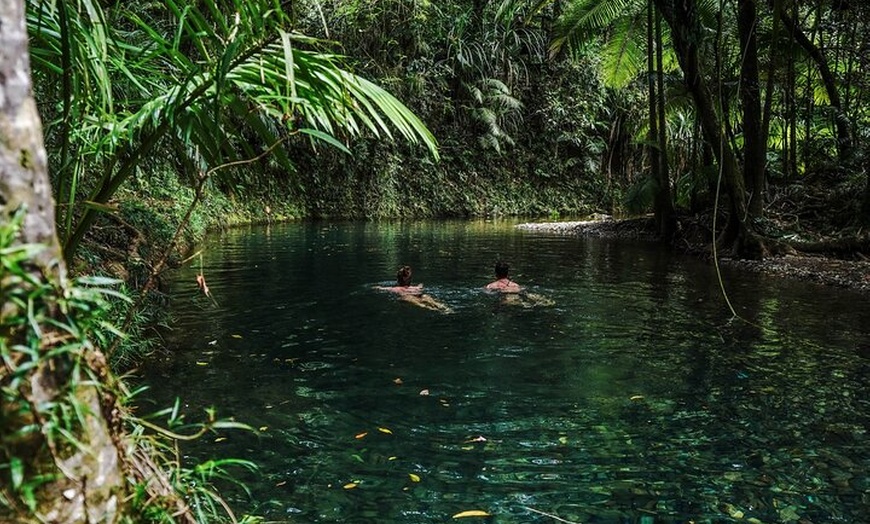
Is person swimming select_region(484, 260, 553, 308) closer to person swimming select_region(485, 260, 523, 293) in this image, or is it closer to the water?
person swimming select_region(485, 260, 523, 293)

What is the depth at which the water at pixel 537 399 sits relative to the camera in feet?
11.3

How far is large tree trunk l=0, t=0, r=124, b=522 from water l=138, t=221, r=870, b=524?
2.01 m

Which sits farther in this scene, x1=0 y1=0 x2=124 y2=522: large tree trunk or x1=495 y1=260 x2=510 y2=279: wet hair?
x1=495 y1=260 x2=510 y2=279: wet hair

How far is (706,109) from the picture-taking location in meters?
14.1

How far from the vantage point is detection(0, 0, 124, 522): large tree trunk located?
1230 millimetres

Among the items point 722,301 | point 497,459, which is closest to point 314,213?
point 722,301

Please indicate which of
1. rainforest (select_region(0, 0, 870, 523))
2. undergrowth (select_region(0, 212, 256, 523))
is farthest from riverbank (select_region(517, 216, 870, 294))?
undergrowth (select_region(0, 212, 256, 523))

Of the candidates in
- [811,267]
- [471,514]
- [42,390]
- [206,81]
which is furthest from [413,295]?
[42,390]

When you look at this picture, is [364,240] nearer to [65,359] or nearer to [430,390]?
[430,390]

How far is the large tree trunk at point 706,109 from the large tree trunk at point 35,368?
12.5m

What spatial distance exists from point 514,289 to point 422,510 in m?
6.50

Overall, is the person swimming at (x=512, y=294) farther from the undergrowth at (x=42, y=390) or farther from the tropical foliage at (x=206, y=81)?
the undergrowth at (x=42, y=390)

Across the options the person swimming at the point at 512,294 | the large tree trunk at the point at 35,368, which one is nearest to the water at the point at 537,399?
the person swimming at the point at 512,294

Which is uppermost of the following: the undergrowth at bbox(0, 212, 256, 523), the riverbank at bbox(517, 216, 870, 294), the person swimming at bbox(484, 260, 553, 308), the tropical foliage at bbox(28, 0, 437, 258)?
the tropical foliage at bbox(28, 0, 437, 258)
